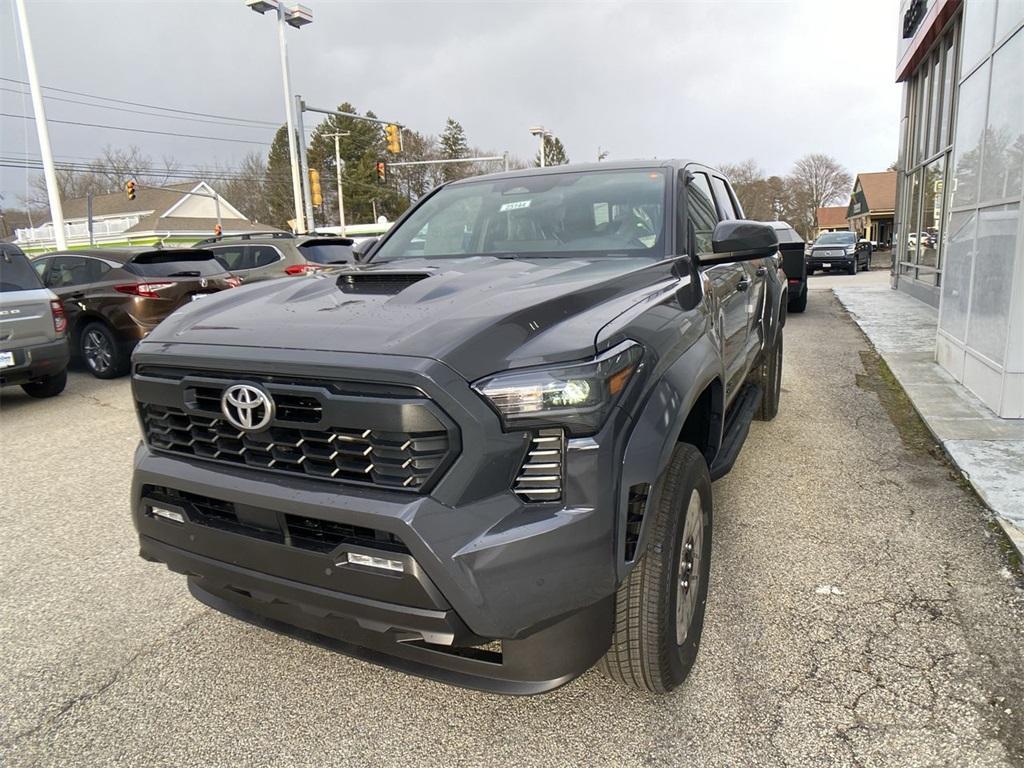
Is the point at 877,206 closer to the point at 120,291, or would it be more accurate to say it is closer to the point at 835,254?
the point at 835,254

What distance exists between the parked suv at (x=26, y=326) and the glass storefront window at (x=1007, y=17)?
9.41 metres

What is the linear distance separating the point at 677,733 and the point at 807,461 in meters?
3.09

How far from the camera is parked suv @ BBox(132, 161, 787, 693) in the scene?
5.81 ft

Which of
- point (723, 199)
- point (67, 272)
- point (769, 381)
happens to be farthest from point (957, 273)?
point (67, 272)

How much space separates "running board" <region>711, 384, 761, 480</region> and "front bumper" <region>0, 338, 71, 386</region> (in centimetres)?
702

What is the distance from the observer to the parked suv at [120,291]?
338 inches

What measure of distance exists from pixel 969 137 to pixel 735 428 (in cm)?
531

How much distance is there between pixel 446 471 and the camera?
5.83 feet

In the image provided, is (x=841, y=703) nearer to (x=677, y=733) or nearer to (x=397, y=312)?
(x=677, y=733)

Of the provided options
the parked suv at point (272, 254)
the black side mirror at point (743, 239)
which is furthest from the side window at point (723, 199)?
the parked suv at point (272, 254)

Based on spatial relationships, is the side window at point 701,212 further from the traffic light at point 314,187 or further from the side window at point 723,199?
the traffic light at point 314,187

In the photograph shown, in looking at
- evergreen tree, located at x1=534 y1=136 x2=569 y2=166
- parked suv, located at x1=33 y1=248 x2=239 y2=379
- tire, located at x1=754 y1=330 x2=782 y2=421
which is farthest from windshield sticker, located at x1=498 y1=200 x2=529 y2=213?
evergreen tree, located at x1=534 y1=136 x2=569 y2=166

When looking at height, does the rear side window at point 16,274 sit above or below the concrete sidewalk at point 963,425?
above

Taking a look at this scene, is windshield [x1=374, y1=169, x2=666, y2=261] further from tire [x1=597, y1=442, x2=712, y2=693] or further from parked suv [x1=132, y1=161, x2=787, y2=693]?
tire [x1=597, y1=442, x2=712, y2=693]
